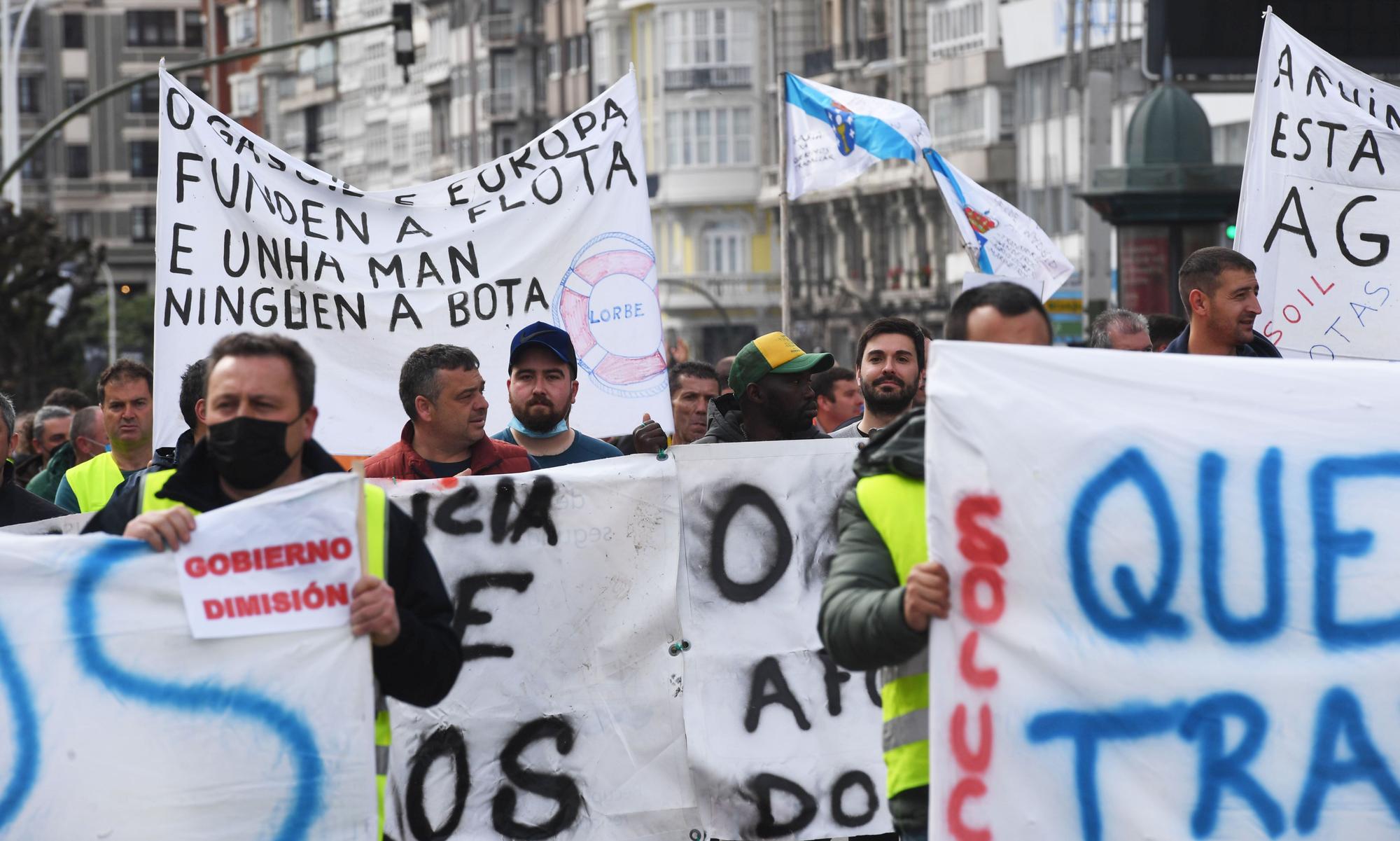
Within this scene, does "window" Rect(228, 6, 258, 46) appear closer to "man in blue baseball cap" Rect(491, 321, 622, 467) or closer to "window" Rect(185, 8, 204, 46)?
"window" Rect(185, 8, 204, 46)

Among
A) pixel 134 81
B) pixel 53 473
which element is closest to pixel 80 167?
pixel 134 81

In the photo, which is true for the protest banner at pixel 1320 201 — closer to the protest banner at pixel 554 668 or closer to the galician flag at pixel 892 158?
the galician flag at pixel 892 158

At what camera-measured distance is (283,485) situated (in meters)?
4.53

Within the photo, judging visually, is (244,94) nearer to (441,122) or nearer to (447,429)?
(441,122)

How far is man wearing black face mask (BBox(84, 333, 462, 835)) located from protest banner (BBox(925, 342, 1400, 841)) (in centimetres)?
97

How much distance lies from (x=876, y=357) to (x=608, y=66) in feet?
231

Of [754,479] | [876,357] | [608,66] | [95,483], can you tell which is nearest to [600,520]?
[754,479]

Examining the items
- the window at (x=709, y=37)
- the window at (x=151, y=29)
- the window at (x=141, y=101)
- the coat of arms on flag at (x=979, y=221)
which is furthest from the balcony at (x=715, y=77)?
the coat of arms on flag at (x=979, y=221)

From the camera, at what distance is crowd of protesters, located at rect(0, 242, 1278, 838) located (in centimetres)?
442

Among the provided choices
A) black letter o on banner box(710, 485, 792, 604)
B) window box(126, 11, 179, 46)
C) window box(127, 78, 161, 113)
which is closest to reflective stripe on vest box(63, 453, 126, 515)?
black letter o on banner box(710, 485, 792, 604)

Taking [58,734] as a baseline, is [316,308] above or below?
above

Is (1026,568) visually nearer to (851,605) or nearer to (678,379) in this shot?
(851,605)

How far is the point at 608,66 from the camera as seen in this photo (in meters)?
76.1

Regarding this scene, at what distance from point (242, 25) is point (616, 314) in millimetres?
101425
